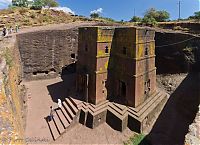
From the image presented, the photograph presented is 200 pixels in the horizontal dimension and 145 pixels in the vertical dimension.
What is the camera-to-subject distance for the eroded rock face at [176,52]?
51.1 ft

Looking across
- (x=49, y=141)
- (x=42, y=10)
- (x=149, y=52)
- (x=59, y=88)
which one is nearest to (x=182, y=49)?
(x=149, y=52)

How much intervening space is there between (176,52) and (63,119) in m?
10.4

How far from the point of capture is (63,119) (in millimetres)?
13039

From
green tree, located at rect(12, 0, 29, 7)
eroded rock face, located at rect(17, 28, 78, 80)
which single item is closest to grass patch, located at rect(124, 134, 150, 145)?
eroded rock face, located at rect(17, 28, 78, 80)

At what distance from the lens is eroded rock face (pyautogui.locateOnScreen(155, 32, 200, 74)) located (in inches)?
613

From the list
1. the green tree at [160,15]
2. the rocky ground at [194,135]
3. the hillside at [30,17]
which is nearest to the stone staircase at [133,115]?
the rocky ground at [194,135]

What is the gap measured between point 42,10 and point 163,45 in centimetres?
2231

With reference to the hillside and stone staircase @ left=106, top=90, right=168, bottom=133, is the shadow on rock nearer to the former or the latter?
stone staircase @ left=106, top=90, right=168, bottom=133

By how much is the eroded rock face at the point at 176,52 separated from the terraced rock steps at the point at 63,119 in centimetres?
816

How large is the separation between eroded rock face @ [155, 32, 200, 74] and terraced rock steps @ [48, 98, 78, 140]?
816cm

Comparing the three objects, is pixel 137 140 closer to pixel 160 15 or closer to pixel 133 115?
pixel 133 115

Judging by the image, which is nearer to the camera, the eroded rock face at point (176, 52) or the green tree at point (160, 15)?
the eroded rock face at point (176, 52)

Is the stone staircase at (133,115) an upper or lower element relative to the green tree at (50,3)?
lower

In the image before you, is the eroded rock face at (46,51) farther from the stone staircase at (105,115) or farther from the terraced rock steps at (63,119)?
the stone staircase at (105,115)
